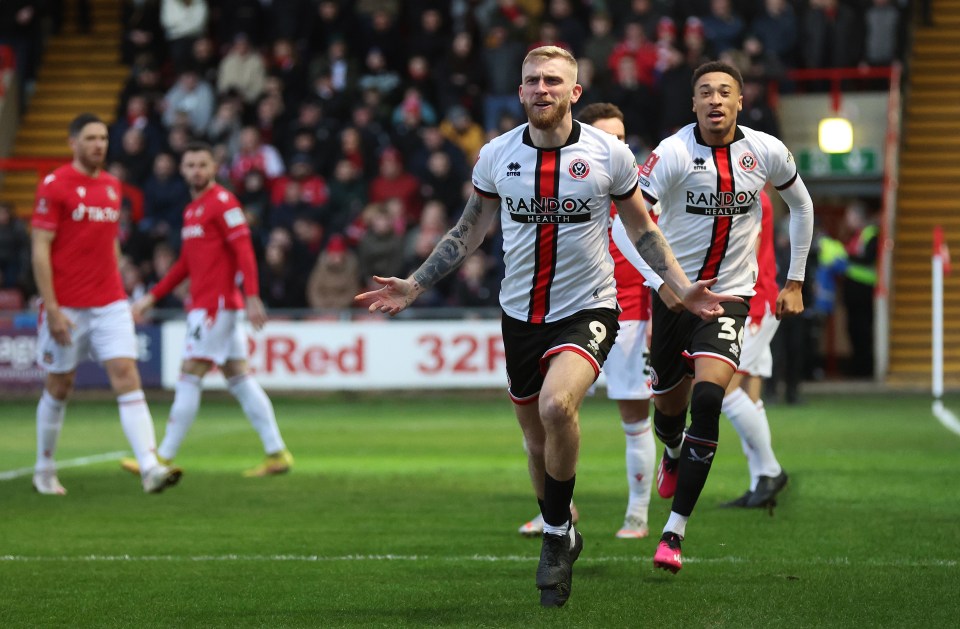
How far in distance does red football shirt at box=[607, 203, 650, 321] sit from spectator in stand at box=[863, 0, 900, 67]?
50.9 feet

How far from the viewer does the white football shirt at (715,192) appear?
7926 millimetres

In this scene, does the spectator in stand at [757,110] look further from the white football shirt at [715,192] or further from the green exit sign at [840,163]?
the white football shirt at [715,192]

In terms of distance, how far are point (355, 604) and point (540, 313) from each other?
1.52 metres

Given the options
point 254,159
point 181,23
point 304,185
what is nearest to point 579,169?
point 304,185

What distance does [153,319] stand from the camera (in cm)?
2048

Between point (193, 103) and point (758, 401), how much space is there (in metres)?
15.8

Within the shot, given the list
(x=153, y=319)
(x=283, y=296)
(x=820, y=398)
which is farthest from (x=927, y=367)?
(x=153, y=319)

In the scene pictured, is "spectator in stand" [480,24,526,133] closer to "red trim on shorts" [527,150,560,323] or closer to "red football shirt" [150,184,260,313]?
"red football shirt" [150,184,260,313]

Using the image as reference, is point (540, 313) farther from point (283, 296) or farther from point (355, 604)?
point (283, 296)

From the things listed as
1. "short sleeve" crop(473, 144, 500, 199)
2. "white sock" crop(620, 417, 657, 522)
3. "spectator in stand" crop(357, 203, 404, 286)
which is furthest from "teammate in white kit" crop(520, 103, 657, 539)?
"spectator in stand" crop(357, 203, 404, 286)

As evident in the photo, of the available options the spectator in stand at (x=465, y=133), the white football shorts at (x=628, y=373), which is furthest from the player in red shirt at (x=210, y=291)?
the spectator in stand at (x=465, y=133)

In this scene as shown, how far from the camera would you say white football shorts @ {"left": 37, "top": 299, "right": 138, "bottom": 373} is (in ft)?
34.5

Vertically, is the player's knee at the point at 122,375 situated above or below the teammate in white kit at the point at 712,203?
below

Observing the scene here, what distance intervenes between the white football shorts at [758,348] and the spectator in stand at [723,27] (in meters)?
12.9
